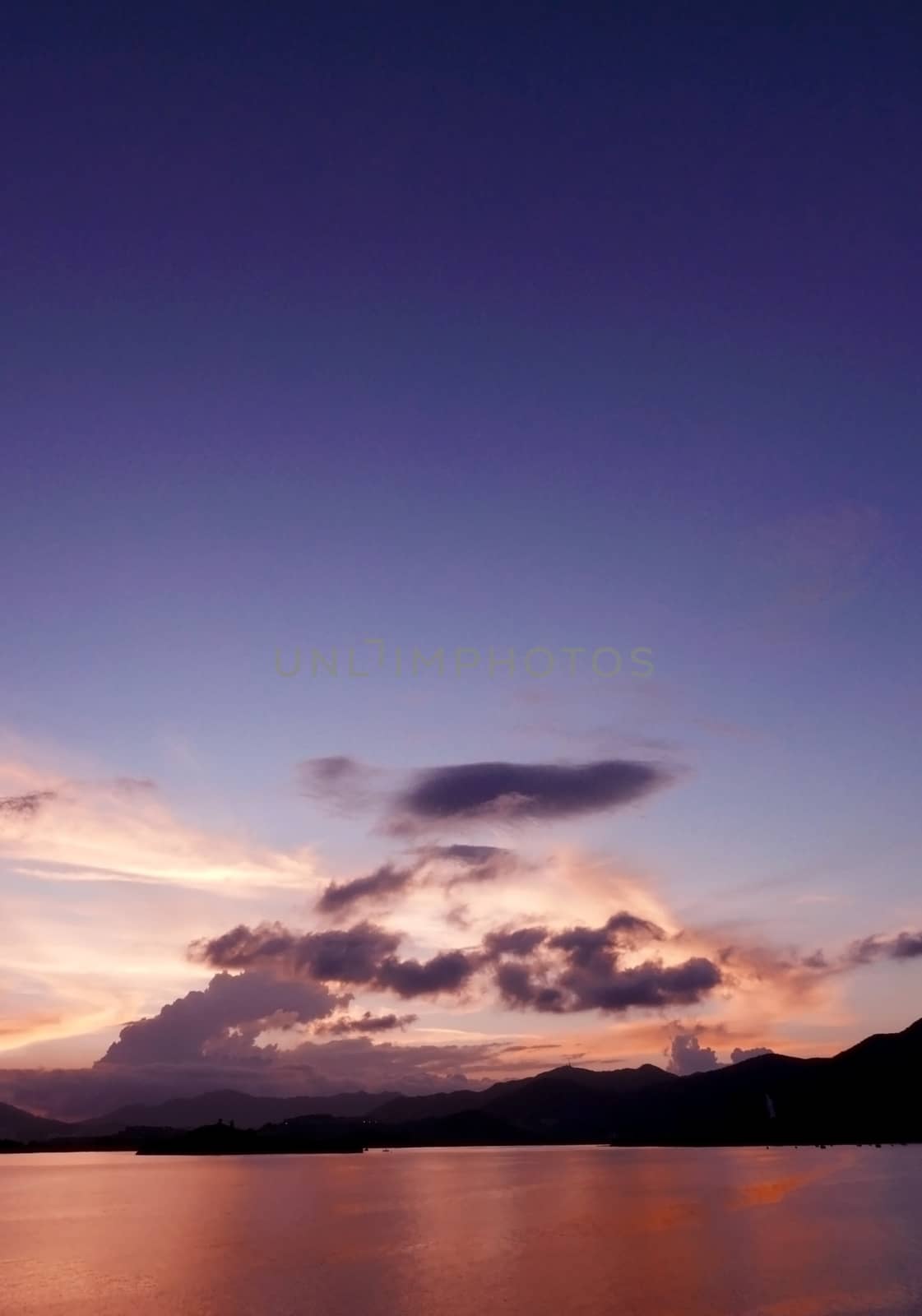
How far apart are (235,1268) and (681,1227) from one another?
5874 centimetres

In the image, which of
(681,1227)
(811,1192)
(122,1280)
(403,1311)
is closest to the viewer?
(403,1311)

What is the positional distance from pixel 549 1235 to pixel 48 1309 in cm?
6151

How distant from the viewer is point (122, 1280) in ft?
270

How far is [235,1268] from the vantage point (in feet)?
290

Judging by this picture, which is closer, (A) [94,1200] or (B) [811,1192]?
(B) [811,1192]

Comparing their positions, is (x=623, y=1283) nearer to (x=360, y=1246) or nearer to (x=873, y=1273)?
(x=873, y=1273)

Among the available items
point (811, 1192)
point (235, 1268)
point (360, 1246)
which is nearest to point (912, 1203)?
point (811, 1192)

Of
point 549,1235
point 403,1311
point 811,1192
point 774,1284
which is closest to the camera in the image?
point 403,1311

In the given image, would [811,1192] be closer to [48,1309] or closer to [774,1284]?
[774,1284]

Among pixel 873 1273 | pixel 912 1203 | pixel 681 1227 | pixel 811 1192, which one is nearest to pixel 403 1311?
pixel 873 1273

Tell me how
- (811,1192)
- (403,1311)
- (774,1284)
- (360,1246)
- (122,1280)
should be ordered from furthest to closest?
(811,1192)
(360,1246)
(122,1280)
(774,1284)
(403,1311)

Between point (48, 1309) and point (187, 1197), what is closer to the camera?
point (48, 1309)

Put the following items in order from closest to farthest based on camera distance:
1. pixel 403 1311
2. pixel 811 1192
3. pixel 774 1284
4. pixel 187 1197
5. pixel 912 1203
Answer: pixel 403 1311, pixel 774 1284, pixel 912 1203, pixel 811 1192, pixel 187 1197

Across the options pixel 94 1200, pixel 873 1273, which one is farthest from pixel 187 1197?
pixel 873 1273
